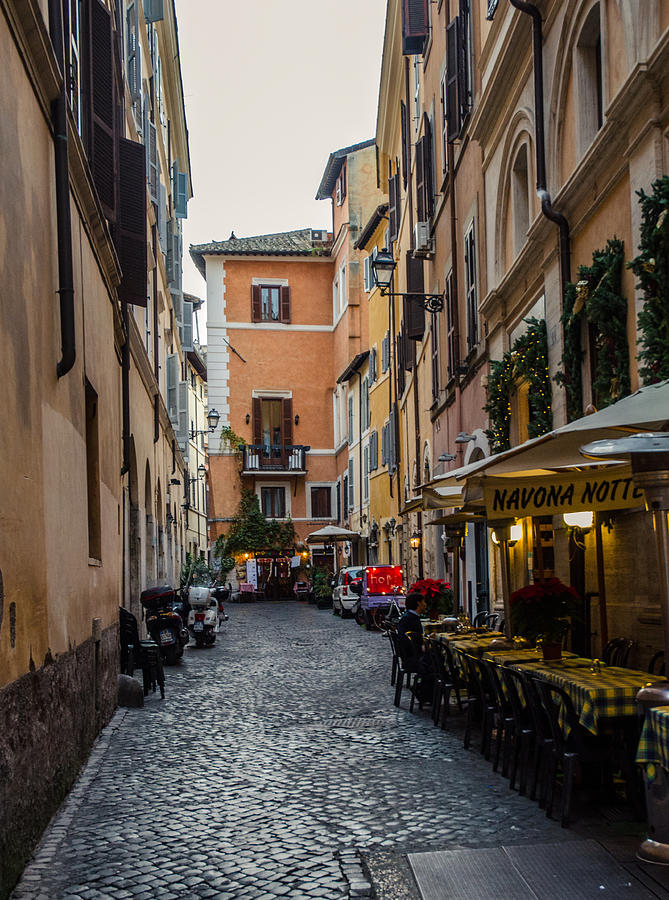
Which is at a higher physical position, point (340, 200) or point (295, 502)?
point (340, 200)

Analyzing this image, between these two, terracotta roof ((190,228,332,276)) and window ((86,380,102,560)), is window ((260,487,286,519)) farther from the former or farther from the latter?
window ((86,380,102,560))

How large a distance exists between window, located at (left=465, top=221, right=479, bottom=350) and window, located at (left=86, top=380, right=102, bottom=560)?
8.51 meters

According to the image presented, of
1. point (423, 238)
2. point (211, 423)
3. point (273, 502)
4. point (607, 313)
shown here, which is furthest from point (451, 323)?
point (273, 502)

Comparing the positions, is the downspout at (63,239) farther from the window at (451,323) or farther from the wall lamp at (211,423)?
the wall lamp at (211,423)

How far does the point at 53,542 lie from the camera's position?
689 cm

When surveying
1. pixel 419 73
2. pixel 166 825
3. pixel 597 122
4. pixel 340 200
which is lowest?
pixel 166 825

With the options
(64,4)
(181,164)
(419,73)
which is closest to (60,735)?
(64,4)

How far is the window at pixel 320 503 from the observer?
46.9 meters

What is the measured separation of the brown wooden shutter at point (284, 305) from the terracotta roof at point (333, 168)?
17.8 feet

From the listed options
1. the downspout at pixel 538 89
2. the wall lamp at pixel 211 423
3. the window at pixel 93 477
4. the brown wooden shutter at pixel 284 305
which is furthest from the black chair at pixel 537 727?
the brown wooden shutter at pixel 284 305

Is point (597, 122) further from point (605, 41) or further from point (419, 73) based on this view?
point (419, 73)

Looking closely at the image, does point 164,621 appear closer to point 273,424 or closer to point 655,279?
point 655,279

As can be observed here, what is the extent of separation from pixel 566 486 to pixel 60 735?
15.4 ft

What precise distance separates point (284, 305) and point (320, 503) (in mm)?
9359
